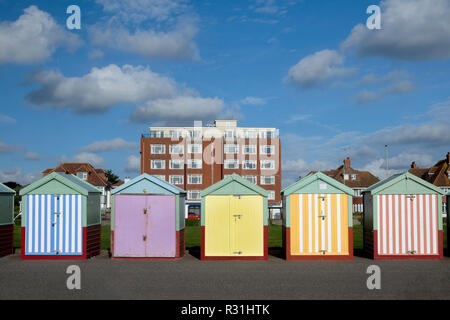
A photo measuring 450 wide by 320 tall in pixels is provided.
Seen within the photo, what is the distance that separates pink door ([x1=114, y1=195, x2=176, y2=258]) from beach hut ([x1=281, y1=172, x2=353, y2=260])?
3837mm

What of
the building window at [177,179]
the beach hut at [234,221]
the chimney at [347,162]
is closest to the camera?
the beach hut at [234,221]

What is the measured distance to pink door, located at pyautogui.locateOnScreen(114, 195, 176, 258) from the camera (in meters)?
15.4

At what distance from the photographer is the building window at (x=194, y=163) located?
76.4 m

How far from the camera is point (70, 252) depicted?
1543cm

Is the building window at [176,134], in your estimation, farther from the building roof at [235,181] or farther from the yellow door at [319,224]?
the yellow door at [319,224]

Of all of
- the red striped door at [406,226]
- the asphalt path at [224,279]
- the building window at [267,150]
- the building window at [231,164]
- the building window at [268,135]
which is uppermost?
the building window at [268,135]

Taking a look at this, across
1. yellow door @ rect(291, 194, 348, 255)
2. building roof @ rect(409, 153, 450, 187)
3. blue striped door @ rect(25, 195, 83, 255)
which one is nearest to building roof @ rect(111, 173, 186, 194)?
blue striped door @ rect(25, 195, 83, 255)

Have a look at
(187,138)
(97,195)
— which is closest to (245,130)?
(187,138)

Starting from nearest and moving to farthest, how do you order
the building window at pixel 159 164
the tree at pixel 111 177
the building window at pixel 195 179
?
the building window at pixel 159 164
the building window at pixel 195 179
the tree at pixel 111 177

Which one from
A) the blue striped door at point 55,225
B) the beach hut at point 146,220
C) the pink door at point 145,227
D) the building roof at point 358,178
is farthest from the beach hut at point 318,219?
the building roof at point 358,178

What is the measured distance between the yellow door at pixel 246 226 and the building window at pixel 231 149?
6037cm

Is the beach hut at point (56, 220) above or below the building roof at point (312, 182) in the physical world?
below

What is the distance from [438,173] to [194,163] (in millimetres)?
39945

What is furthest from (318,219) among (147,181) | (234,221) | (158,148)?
(158,148)
